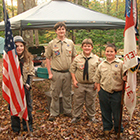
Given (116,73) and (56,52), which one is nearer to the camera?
(116,73)

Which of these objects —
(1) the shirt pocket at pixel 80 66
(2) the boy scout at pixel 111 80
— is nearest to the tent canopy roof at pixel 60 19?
(1) the shirt pocket at pixel 80 66

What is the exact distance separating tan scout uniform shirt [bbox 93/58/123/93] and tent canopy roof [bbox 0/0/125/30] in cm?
239

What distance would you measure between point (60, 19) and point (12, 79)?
275cm

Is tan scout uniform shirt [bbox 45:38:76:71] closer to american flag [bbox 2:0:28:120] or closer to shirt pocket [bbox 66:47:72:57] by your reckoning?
shirt pocket [bbox 66:47:72:57]

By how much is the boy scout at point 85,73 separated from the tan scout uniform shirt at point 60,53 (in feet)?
0.80

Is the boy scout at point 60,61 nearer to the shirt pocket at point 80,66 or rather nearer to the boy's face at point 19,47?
the shirt pocket at point 80,66

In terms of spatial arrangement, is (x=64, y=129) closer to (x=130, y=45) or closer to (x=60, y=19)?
(x=130, y=45)

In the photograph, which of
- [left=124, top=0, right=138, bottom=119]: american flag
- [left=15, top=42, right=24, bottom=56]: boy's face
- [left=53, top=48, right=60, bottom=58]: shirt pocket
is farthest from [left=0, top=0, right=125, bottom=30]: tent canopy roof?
[left=124, top=0, right=138, bottom=119]: american flag

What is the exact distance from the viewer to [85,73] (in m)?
3.42

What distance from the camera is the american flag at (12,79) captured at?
273 cm

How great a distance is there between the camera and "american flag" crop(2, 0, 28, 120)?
8.95ft

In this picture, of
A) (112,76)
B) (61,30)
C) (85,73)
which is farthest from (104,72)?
(61,30)

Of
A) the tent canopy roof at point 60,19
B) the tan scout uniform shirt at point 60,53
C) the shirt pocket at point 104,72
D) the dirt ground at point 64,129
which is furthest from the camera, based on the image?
the tent canopy roof at point 60,19

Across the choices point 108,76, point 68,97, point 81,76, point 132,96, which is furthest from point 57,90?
point 132,96
